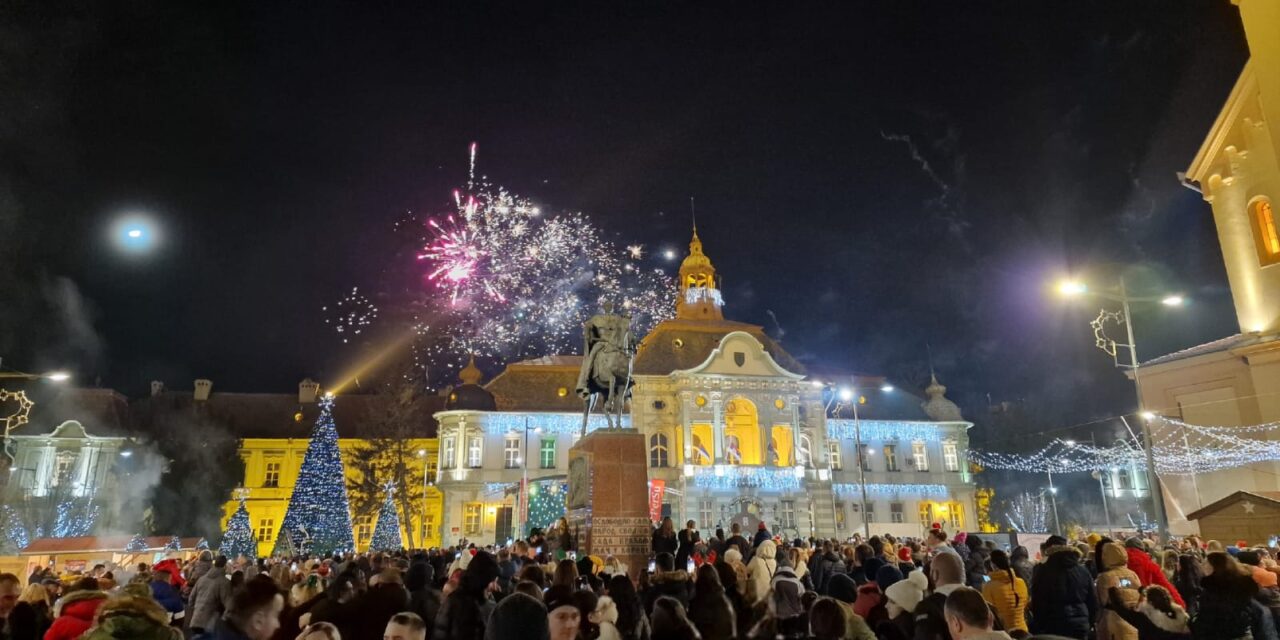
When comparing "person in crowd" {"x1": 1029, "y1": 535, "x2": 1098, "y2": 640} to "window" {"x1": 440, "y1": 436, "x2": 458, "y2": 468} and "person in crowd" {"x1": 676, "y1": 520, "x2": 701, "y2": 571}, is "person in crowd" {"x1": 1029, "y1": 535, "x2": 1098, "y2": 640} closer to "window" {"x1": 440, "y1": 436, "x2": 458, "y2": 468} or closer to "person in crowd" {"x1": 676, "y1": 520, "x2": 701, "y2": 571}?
"person in crowd" {"x1": 676, "y1": 520, "x2": 701, "y2": 571}

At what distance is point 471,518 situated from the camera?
46562 mm

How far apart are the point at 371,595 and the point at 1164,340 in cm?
4294

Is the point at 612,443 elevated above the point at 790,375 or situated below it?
below

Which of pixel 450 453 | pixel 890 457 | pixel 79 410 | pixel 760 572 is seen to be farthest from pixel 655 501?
pixel 79 410

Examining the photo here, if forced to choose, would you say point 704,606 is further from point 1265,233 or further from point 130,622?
point 1265,233

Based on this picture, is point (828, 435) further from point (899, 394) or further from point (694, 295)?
point (694, 295)

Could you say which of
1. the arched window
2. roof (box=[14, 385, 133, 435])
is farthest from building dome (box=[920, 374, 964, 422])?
roof (box=[14, 385, 133, 435])

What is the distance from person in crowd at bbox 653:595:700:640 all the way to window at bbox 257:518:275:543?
58675mm

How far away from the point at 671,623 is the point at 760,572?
13.5ft

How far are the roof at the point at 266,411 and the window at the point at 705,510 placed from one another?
2502cm

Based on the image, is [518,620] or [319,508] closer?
[518,620]

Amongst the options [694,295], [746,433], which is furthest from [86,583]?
[694,295]

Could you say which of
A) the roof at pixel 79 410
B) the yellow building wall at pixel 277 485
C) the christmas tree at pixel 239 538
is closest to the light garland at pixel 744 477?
the yellow building wall at pixel 277 485

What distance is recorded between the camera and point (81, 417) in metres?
54.8
